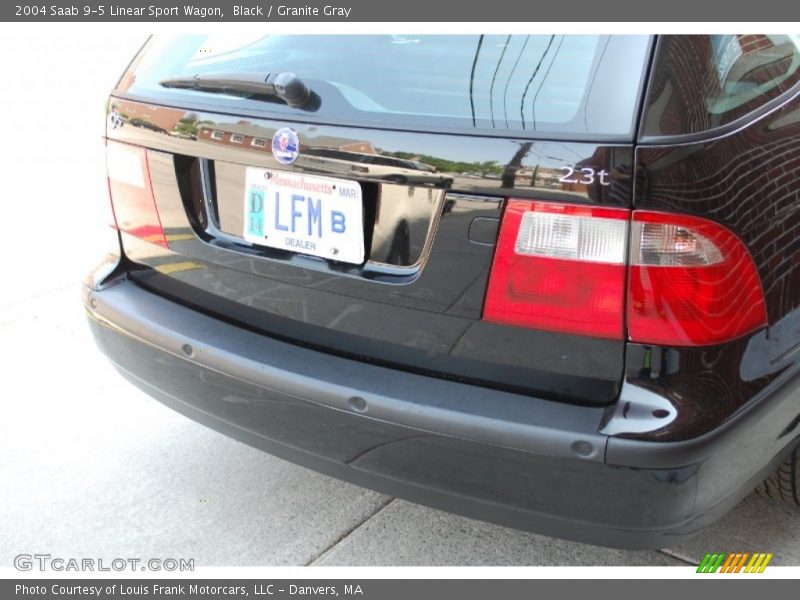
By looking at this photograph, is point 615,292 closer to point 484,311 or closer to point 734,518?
point 484,311

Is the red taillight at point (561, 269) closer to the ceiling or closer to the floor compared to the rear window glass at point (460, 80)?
closer to the floor

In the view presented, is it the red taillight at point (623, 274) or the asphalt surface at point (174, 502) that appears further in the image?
the asphalt surface at point (174, 502)

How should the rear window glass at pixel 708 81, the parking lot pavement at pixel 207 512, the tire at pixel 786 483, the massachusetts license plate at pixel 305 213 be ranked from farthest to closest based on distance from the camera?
the parking lot pavement at pixel 207 512 < the tire at pixel 786 483 < the massachusetts license plate at pixel 305 213 < the rear window glass at pixel 708 81

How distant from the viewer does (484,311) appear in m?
1.68

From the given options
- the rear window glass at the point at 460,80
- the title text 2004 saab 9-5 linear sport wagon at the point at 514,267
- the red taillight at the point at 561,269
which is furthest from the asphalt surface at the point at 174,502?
the red taillight at the point at 561,269

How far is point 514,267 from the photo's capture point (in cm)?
163

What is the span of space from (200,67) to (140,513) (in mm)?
1365

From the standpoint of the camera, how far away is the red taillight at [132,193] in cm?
217

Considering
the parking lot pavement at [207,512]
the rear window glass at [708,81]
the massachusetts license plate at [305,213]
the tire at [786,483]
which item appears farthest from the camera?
the parking lot pavement at [207,512]

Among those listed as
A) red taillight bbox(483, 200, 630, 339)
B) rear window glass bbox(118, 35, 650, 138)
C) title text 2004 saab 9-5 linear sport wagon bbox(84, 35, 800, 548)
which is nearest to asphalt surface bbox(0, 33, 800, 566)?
title text 2004 saab 9-5 linear sport wagon bbox(84, 35, 800, 548)

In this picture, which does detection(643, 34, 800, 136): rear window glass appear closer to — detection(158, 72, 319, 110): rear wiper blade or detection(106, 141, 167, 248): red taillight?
detection(158, 72, 319, 110): rear wiper blade

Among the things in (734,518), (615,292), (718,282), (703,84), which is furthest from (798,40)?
(734,518)

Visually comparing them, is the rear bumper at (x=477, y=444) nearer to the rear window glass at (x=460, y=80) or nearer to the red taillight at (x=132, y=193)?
the red taillight at (x=132, y=193)

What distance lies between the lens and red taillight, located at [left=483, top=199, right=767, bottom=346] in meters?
1.53
